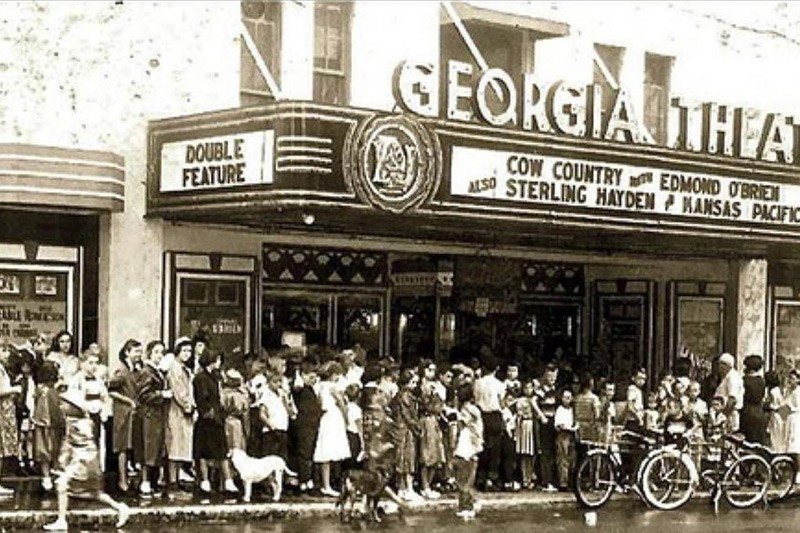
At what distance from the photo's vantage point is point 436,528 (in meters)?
17.0

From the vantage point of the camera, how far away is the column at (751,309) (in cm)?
2688

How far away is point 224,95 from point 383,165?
3302mm

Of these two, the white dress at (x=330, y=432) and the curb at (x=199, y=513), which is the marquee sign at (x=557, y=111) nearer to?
the white dress at (x=330, y=432)

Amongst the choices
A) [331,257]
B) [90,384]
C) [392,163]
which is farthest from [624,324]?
[90,384]

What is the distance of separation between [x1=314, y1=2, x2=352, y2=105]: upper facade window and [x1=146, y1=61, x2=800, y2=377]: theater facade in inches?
79.9

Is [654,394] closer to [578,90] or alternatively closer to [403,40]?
[578,90]

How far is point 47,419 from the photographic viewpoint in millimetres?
17156

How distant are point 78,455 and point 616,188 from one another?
9.18 metres

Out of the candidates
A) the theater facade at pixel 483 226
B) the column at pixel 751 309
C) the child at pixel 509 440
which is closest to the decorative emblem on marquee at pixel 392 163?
the theater facade at pixel 483 226

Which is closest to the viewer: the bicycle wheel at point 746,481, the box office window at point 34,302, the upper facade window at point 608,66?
the box office window at point 34,302

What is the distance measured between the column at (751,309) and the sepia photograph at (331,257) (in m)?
1.99

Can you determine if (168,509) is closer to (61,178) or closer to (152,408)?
(152,408)

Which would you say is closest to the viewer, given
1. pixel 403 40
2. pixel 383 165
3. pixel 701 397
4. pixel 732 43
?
pixel 383 165

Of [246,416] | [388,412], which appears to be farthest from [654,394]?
[246,416]
